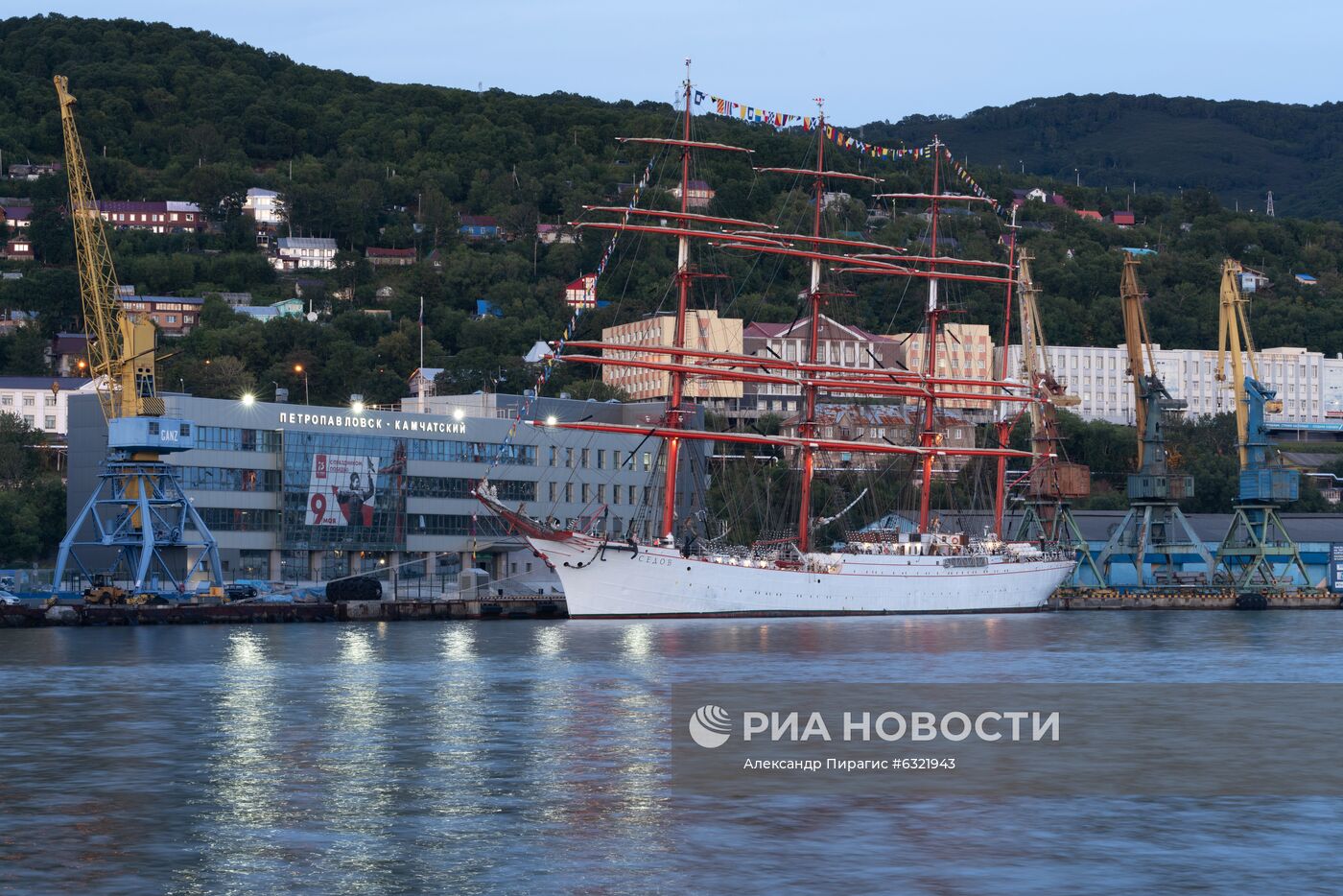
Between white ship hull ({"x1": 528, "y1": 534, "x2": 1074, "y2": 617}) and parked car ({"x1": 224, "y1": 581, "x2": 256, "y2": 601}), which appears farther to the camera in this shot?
parked car ({"x1": 224, "y1": 581, "x2": 256, "y2": 601})

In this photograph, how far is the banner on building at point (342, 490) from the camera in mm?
117500

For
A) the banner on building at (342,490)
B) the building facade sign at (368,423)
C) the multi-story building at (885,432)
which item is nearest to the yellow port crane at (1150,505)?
the multi-story building at (885,432)

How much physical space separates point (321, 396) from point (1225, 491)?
8994cm

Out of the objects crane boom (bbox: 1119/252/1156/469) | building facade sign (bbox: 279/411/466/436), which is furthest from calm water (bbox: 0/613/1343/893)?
crane boom (bbox: 1119/252/1156/469)

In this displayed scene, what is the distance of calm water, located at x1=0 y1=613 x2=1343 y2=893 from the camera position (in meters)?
27.8

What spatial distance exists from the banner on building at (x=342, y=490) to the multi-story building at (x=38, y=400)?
216ft

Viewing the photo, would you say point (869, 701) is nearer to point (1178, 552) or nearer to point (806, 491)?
point (806, 491)

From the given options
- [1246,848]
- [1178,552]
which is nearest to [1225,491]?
[1178,552]

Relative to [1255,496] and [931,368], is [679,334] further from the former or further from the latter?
[1255,496]

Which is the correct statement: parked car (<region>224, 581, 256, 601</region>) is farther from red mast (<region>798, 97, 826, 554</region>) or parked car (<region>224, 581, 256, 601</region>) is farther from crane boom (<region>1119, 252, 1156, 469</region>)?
crane boom (<region>1119, 252, 1156, 469</region>)

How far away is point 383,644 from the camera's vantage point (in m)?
76.3

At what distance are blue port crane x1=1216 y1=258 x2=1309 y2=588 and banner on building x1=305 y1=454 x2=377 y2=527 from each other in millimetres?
57899

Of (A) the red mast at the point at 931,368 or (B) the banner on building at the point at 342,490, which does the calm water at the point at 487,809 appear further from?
(A) the red mast at the point at 931,368

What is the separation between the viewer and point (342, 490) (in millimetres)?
118500
